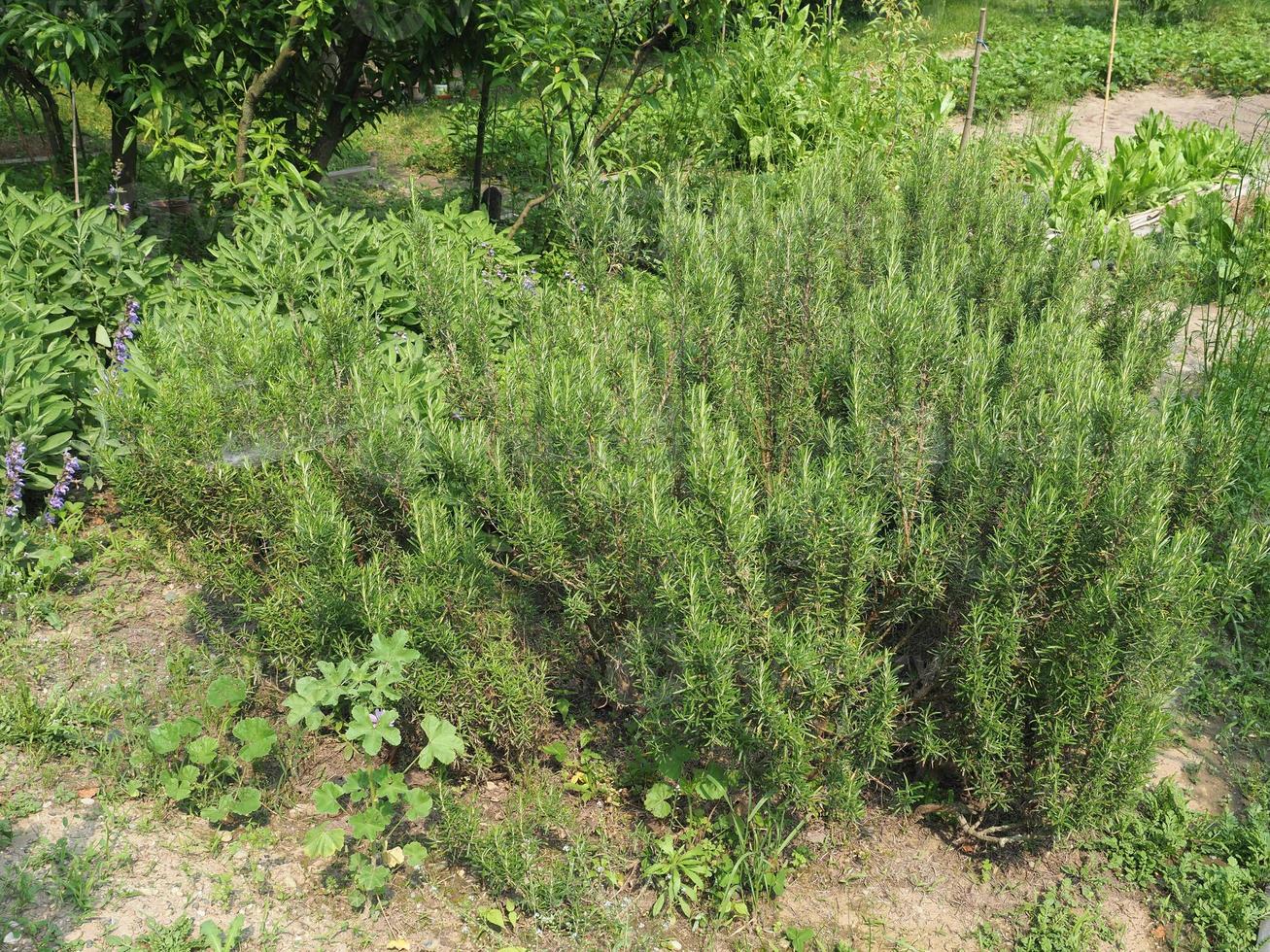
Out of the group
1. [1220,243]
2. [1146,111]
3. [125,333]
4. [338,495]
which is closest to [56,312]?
[125,333]

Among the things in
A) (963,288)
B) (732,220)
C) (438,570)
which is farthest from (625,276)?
(438,570)

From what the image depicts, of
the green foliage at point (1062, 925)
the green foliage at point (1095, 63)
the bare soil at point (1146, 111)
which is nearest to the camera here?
the green foliage at point (1062, 925)

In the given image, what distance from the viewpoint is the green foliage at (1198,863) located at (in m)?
2.96

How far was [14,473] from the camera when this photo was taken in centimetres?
380

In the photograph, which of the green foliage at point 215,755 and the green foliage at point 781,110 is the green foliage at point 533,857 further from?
the green foliage at point 781,110

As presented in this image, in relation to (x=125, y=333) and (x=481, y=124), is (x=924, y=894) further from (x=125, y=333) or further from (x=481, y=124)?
(x=481, y=124)

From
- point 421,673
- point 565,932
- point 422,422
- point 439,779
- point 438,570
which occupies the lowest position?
point 565,932

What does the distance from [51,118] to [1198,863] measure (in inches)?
244

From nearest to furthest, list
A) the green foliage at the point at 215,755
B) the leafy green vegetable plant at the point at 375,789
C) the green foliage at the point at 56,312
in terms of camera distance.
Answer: the leafy green vegetable plant at the point at 375,789 < the green foliage at the point at 215,755 < the green foliage at the point at 56,312

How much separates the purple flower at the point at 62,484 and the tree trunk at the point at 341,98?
2.12 metres

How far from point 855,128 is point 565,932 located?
242 inches

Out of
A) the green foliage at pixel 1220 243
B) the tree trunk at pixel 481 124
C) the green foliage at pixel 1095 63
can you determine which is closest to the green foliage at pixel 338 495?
the tree trunk at pixel 481 124

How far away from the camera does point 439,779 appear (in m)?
2.99

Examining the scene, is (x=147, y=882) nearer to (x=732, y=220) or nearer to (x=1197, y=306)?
(x=732, y=220)
